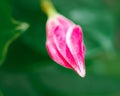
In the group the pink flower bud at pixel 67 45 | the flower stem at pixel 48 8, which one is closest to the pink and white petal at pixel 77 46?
the pink flower bud at pixel 67 45

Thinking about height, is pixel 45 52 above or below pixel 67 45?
below

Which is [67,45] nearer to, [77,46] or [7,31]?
[77,46]

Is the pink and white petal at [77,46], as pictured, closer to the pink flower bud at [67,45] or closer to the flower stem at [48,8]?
the pink flower bud at [67,45]

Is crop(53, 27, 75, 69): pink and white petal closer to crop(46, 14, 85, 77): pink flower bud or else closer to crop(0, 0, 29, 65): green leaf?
crop(46, 14, 85, 77): pink flower bud

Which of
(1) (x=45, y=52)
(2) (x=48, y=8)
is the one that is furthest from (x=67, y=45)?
(1) (x=45, y=52)

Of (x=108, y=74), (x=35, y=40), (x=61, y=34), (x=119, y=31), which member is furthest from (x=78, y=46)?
(x=119, y=31)

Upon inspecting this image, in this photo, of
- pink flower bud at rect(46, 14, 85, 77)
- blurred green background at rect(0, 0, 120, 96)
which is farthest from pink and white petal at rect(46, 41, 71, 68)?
blurred green background at rect(0, 0, 120, 96)
